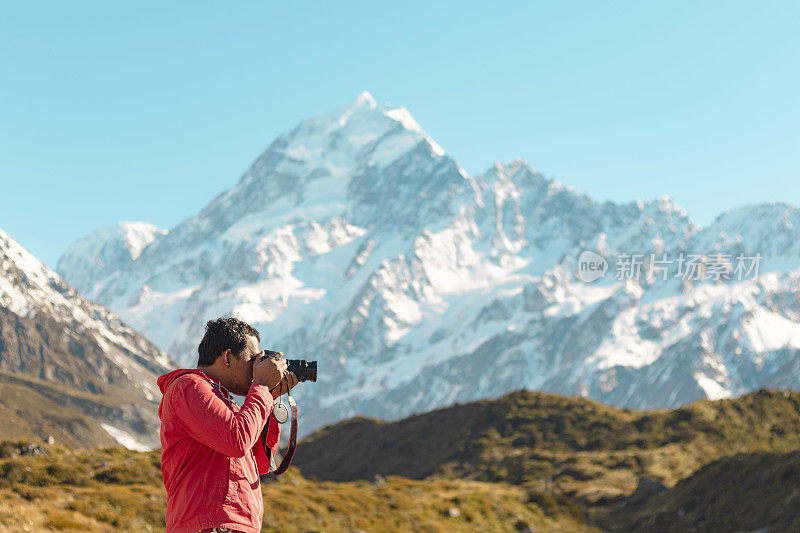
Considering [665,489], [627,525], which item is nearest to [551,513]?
[627,525]

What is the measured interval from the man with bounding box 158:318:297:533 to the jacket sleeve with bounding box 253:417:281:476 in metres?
0.15

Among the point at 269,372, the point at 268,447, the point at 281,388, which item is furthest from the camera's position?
the point at 268,447

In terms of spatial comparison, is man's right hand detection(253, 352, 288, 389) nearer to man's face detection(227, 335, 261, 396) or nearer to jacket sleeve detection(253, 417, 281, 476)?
man's face detection(227, 335, 261, 396)

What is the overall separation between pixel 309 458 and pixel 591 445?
33.4 metres

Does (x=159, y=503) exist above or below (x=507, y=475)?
below

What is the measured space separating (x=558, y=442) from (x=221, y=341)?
243ft

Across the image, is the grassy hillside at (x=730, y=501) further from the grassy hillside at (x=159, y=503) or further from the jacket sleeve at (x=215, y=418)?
the jacket sleeve at (x=215, y=418)

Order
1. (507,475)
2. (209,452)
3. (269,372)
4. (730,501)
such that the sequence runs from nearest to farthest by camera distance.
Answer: (209,452) → (269,372) → (730,501) → (507,475)

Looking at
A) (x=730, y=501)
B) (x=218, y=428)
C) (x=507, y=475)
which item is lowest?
(x=730, y=501)

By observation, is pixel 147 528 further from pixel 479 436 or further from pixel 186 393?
pixel 479 436

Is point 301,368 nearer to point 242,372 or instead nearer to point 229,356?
point 242,372

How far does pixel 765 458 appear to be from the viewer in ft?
134

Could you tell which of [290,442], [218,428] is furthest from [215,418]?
[290,442]

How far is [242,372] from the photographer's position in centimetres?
689
